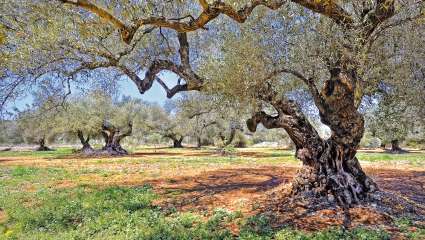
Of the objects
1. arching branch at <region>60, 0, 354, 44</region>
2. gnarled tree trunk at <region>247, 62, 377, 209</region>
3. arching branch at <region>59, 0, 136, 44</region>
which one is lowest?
gnarled tree trunk at <region>247, 62, 377, 209</region>

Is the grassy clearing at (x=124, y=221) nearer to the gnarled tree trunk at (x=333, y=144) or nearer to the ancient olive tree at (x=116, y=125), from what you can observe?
the gnarled tree trunk at (x=333, y=144)

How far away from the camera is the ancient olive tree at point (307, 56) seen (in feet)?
31.4

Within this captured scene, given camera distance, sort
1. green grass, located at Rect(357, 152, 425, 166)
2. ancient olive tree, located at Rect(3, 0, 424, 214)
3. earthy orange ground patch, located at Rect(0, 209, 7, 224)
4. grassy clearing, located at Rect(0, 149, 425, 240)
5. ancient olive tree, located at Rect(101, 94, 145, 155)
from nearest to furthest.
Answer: grassy clearing, located at Rect(0, 149, 425, 240) < ancient olive tree, located at Rect(3, 0, 424, 214) < earthy orange ground patch, located at Rect(0, 209, 7, 224) < green grass, located at Rect(357, 152, 425, 166) < ancient olive tree, located at Rect(101, 94, 145, 155)

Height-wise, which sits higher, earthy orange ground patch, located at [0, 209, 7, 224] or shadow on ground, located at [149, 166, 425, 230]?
shadow on ground, located at [149, 166, 425, 230]

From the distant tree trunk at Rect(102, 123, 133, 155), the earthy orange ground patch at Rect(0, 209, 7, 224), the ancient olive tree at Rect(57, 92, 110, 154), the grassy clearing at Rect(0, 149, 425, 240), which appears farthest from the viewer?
the distant tree trunk at Rect(102, 123, 133, 155)

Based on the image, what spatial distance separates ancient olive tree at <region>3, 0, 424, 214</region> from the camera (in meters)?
9.59

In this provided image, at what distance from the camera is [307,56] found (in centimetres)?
1080

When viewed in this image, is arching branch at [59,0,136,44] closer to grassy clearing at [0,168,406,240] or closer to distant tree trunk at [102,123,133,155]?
grassy clearing at [0,168,406,240]

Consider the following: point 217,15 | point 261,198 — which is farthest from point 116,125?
point 217,15

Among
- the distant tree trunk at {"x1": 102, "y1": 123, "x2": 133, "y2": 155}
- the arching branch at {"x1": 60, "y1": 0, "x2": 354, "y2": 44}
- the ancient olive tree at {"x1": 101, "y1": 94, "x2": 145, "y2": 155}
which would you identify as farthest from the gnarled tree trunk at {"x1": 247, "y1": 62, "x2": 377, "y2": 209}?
the distant tree trunk at {"x1": 102, "y1": 123, "x2": 133, "y2": 155}

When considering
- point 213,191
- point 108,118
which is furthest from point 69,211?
point 108,118

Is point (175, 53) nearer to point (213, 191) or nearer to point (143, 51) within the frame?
point (143, 51)

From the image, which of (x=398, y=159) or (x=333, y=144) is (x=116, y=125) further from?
(x=333, y=144)

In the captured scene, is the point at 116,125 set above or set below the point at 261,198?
above
